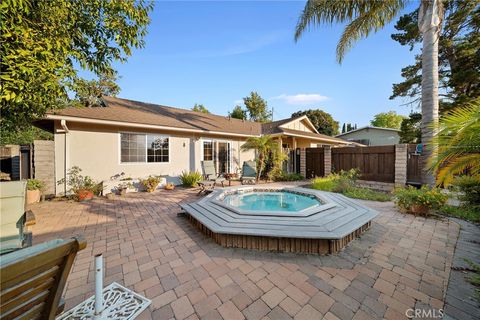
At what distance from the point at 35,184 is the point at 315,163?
40.7ft

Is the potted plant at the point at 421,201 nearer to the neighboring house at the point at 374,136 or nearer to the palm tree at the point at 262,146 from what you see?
the palm tree at the point at 262,146

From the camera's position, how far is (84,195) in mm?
6605

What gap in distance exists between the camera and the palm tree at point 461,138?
2.19m

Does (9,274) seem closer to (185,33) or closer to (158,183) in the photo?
(158,183)

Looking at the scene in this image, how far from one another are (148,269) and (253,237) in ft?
5.29

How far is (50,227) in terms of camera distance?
4.27m

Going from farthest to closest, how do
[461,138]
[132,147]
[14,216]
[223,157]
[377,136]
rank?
[377,136] → [223,157] → [132,147] → [14,216] → [461,138]

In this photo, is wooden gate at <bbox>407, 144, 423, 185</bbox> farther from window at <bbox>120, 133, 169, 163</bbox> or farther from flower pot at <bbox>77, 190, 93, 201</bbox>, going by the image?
flower pot at <bbox>77, 190, 93, 201</bbox>

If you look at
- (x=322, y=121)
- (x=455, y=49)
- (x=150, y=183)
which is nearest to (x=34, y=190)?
(x=150, y=183)

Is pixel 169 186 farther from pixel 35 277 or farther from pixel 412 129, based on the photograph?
pixel 412 129

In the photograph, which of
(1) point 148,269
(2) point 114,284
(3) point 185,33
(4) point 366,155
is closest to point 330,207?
(1) point 148,269

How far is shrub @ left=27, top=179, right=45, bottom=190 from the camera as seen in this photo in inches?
243

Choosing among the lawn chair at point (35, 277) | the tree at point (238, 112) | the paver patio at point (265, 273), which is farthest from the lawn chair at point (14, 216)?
the tree at point (238, 112)

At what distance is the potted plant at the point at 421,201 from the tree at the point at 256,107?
24983mm
